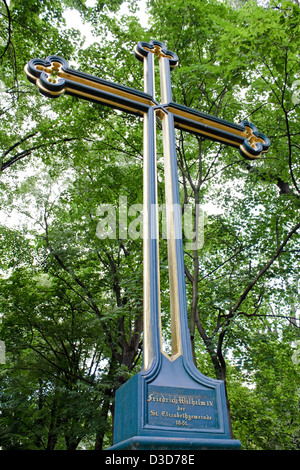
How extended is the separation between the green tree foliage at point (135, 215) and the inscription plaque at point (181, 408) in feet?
12.6

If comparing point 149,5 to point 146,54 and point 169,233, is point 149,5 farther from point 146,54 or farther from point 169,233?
point 169,233

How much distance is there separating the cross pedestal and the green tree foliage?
264 cm

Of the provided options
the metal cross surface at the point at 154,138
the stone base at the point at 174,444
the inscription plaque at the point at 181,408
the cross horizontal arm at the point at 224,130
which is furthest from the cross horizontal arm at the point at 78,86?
the stone base at the point at 174,444

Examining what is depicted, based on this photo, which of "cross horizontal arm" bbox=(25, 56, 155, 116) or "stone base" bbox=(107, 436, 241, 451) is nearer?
"stone base" bbox=(107, 436, 241, 451)

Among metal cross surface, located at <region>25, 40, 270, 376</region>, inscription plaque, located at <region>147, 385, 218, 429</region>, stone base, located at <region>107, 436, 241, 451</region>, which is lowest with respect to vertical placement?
stone base, located at <region>107, 436, 241, 451</region>

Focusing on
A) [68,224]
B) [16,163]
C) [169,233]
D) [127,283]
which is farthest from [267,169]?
[16,163]

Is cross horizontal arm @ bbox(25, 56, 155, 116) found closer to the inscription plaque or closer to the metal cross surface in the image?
the metal cross surface

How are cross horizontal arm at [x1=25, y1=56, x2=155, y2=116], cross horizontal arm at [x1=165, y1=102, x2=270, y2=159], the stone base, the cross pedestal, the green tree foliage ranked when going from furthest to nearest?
the green tree foliage < cross horizontal arm at [x1=165, y1=102, x2=270, y2=159] < cross horizontal arm at [x1=25, y1=56, x2=155, y2=116] < the cross pedestal < the stone base

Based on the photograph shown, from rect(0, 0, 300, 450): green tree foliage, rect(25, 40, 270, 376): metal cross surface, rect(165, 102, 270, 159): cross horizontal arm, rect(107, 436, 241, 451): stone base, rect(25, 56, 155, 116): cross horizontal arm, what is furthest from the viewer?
rect(0, 0, 300, 450): green tree foliage

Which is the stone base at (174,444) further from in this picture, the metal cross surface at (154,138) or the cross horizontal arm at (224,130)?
the cross horizontal arm at (224,130)

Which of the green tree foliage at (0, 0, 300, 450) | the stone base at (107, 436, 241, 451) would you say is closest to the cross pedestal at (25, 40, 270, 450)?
the stone base at (107, 436, 241, 451)

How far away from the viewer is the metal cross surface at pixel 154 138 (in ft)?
7.55

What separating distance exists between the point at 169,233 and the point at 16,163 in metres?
10.5

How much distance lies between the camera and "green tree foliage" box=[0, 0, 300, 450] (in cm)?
655
